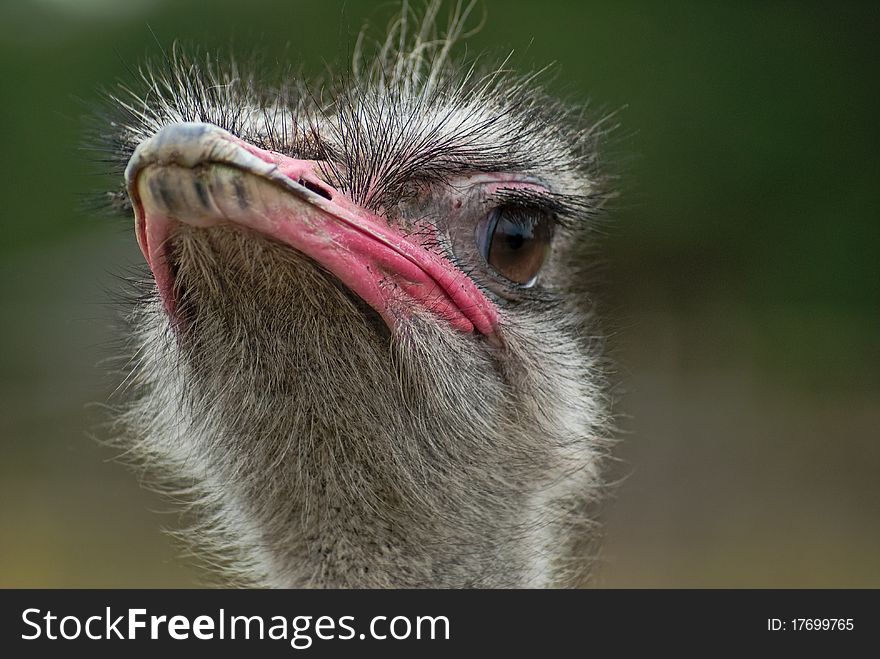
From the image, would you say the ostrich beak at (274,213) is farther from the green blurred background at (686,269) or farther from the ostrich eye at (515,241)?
the green blurred background at (686,269)

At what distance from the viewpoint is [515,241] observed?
Answer: 2.05m

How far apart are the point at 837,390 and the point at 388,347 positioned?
24.2ft

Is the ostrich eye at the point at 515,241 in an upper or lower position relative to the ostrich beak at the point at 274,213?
upper

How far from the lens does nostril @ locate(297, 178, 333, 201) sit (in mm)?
1542

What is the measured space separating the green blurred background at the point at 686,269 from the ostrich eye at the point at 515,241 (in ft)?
15.7

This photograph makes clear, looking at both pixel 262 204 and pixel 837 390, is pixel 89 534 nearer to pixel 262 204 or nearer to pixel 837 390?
pixel 837 390

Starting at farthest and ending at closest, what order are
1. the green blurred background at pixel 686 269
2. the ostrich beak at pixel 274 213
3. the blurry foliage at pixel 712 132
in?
the blurry foliage at pixel 712 132, the green blurred background at pixel 686 269, the ostrich beak at pixel 274 213

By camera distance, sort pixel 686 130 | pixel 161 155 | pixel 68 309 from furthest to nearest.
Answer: pixel 686 130
pixel 68 309
pixel 161 155

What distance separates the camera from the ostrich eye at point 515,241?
2.00m

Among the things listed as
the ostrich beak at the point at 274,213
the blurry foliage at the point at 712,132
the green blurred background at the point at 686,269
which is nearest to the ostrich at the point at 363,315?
the ostrich beak at the point at 274,213

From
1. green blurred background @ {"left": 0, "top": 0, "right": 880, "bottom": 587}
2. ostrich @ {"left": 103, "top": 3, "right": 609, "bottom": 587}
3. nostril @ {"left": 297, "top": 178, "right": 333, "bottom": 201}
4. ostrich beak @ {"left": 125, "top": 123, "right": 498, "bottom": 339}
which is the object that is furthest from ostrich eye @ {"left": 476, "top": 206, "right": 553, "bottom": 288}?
green blurred background @ {"left": 0, "top": 0, "right": 880, "bottom": 587}

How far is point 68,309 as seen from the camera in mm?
6953
